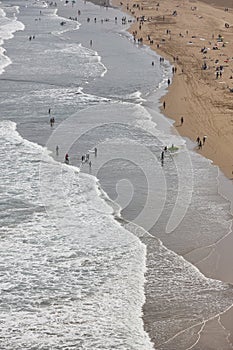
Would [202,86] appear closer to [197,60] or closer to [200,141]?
[197,60]

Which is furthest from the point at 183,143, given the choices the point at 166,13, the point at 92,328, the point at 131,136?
the point at 166,13

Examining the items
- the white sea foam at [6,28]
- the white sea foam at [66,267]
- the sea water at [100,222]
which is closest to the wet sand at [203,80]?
the sea water at [100,222]

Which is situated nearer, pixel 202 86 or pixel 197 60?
pixel 202 86

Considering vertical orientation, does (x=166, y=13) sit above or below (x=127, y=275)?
above

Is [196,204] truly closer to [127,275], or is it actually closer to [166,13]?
[127,275]

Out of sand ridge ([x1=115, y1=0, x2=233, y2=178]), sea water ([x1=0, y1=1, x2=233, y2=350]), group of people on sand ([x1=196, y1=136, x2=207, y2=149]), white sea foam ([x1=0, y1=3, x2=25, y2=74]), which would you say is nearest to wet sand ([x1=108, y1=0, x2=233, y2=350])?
sand ridge ([x1=115, y1=0, x2=233, y2=178])

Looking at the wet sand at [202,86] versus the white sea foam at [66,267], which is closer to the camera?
the white sea foam at [66,267]

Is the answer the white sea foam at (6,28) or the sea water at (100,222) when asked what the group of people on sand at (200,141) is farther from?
the white sea foam at (6,28)

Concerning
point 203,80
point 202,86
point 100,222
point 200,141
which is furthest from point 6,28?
point 100,222

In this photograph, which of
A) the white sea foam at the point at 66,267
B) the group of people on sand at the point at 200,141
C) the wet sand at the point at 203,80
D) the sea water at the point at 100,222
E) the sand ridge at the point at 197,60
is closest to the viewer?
the white sea foam at the point at 66,267
